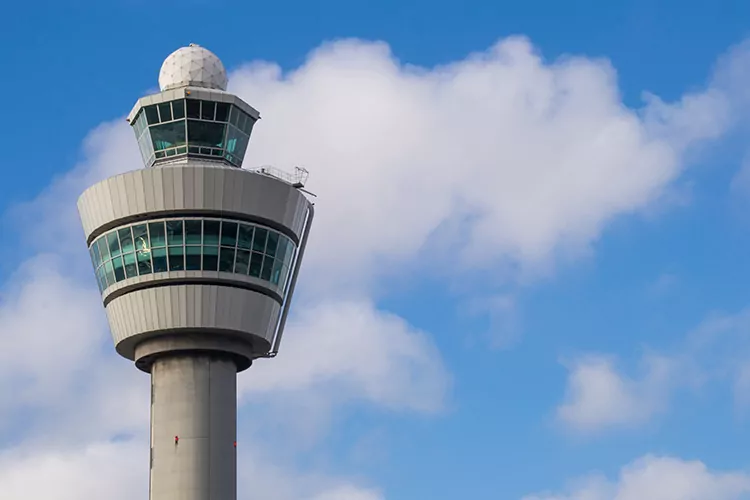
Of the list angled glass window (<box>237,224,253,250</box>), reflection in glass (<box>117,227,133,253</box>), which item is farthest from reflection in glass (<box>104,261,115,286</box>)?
angled glass window (<box>237,224,253,250</box>)

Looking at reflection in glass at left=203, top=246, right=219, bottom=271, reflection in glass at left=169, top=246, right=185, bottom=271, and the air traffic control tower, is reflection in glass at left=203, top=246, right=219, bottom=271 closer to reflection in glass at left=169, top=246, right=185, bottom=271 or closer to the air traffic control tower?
the air traffic control tower

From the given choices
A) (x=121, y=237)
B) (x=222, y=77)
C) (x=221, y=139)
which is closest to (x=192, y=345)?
(x=121, y=237)

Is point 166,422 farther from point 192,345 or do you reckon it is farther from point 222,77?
point 222,77

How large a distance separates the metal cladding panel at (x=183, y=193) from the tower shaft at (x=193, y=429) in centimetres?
781

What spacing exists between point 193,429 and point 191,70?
67.7 feet

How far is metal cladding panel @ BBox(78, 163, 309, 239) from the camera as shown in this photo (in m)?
64.6

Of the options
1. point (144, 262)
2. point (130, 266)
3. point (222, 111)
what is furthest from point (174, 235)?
point (222, 111)

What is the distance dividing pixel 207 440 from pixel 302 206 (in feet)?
45.8

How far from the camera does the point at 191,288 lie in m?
64.0

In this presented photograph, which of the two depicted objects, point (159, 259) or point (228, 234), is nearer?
point (159, 259)

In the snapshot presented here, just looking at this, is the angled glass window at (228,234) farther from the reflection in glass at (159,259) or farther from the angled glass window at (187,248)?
the reflection in glass at (159,259)

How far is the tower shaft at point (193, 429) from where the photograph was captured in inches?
2495

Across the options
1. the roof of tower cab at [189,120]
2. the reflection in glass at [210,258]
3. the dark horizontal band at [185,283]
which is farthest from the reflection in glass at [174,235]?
the roof of tower cab at [189,120]

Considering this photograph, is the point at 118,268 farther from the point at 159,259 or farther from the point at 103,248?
the point at 159,259
